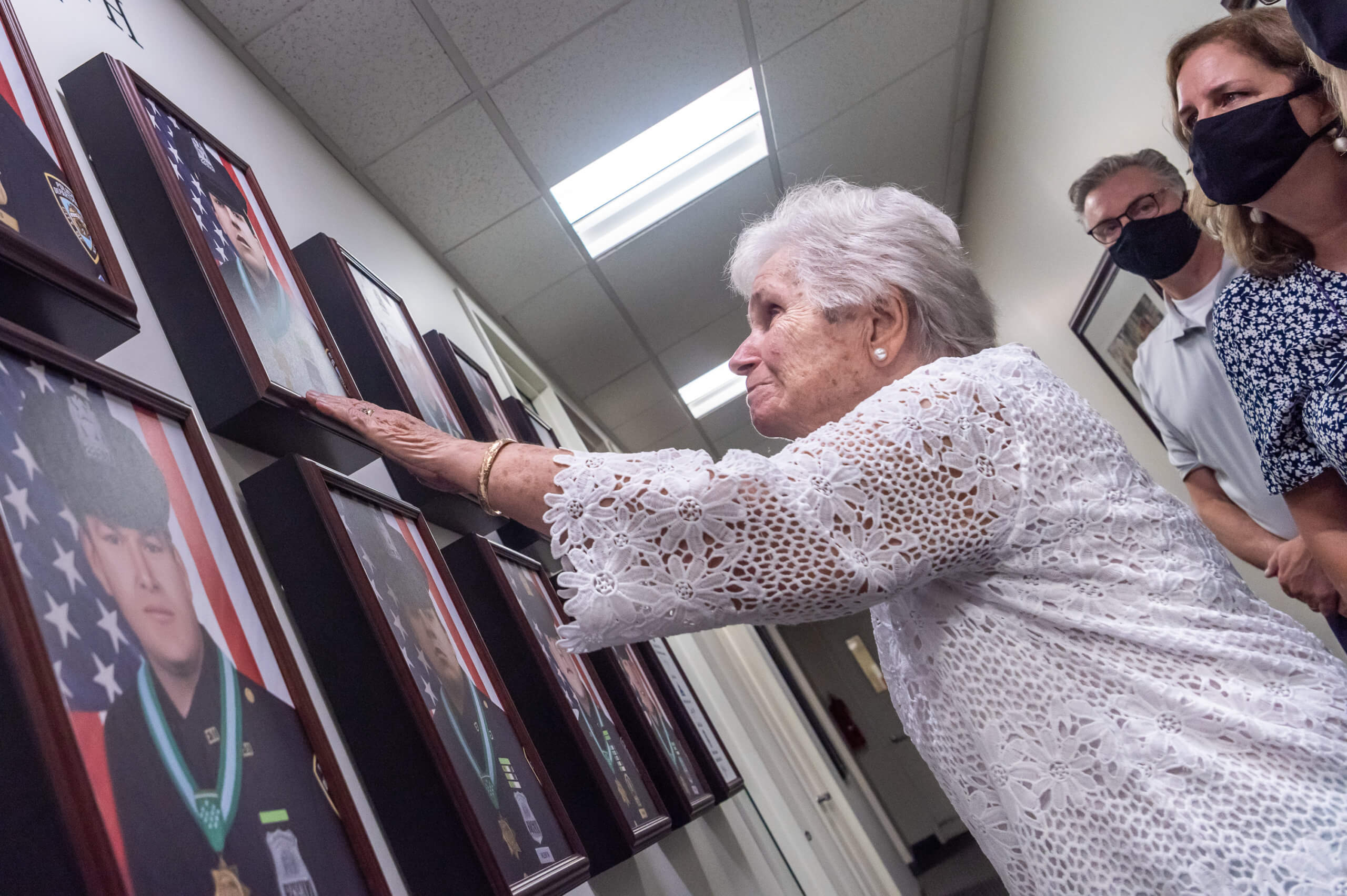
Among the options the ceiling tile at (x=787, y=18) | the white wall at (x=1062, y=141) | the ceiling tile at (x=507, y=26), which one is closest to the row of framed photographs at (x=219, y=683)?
the ceiling tile at (x=507, y=26)

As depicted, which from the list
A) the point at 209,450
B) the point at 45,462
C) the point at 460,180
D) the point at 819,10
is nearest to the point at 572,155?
the point at 460,180

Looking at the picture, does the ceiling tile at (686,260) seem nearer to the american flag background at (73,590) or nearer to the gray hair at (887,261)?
the gray hair at (887,261)

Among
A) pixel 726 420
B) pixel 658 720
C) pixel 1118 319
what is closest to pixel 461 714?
pixel 658 720

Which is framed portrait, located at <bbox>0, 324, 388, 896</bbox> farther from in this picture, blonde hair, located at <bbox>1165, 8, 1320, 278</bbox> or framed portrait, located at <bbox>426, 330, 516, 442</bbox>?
blonde hair, located at <bbox>1165, 8, 1320, 278</bbox>

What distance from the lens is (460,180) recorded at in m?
2.80

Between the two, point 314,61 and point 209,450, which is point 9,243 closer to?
point 209,450

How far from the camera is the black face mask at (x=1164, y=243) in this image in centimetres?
225

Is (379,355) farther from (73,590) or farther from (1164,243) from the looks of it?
(1164,243)

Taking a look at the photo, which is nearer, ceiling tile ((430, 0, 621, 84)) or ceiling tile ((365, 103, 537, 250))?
ceiling tile ((430, 0, 621, 84))

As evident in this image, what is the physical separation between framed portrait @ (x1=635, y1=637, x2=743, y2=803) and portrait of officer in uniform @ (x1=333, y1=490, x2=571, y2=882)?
34.0 inches

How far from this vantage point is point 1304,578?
1608mm

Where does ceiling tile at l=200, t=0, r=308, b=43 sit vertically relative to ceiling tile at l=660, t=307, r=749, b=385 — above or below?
below

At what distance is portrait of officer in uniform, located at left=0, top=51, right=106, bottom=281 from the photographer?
701 millimetres

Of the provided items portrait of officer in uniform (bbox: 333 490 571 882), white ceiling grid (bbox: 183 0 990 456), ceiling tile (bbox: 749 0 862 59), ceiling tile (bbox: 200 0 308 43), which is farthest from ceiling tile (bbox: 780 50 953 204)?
portrait of officer in uniform (bbox: 333 490 571 882)
